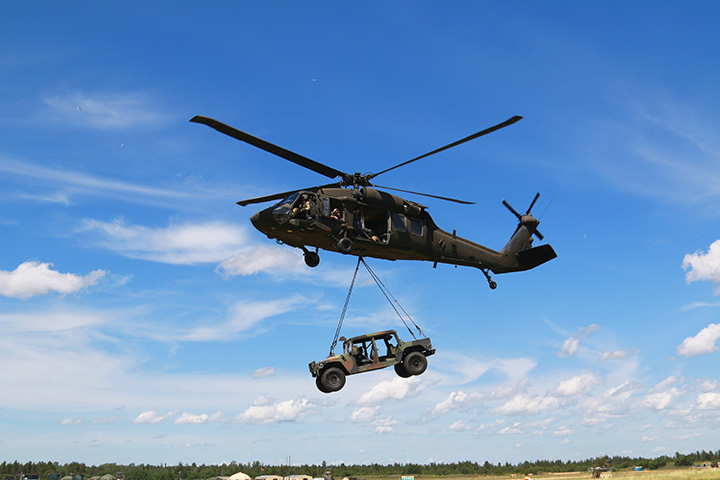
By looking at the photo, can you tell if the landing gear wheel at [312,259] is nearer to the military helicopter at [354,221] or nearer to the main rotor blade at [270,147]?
the military helicopter at [354,221]

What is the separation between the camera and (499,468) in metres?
166

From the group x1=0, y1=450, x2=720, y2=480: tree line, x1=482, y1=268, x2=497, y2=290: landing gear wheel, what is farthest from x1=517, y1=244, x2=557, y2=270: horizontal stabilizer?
x1=0, y1=450, x2=720, y2=480: tree line

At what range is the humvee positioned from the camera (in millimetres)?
21875

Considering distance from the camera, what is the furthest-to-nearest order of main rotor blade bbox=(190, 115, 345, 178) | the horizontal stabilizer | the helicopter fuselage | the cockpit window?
the horizontal stabilizer, the cockpit window, the helicopter fuselage, main rotor blade bbox=(190, 115, 345, 178)

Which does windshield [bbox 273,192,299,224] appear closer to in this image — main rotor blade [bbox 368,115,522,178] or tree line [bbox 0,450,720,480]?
main rotor blade [bbox 368,115,522,178]

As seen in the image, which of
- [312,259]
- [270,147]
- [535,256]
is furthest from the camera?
[535,256]

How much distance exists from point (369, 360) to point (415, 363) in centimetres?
190

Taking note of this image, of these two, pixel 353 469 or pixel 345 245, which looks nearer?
pixel 345 245

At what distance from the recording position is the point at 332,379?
2188cm

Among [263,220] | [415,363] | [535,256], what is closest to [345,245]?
[263,220]

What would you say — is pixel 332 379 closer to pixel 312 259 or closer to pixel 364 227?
pixel 312 259

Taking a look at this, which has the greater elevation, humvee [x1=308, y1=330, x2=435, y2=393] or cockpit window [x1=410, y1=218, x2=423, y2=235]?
cockpit window [x1=410, y1=218, x2=423, y2=235]

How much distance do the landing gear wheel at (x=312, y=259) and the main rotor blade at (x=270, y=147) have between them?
346 cm

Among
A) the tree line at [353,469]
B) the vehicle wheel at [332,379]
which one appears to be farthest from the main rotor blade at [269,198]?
the tree line at [353,469]
